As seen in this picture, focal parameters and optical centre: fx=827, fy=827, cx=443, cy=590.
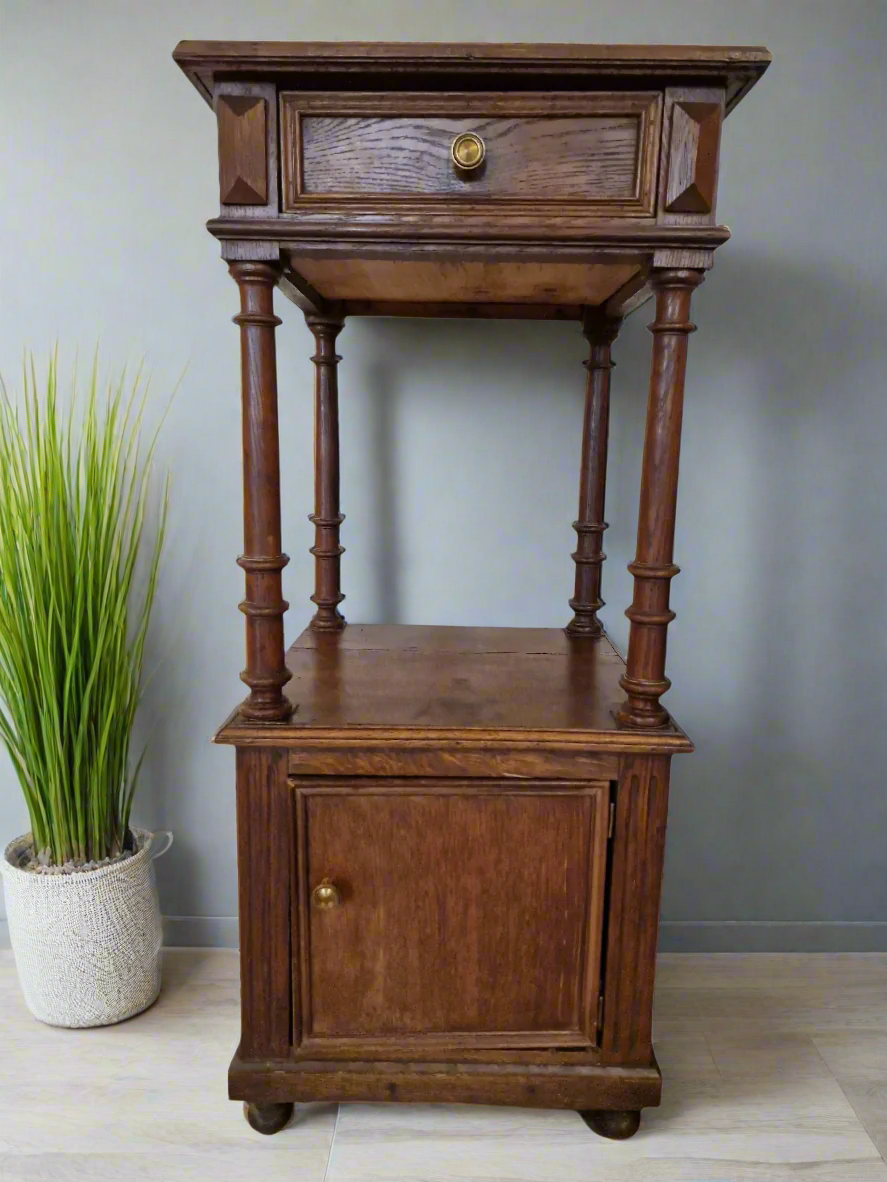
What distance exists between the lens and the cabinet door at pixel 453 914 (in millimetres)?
1424

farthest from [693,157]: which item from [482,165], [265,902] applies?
[265,902]

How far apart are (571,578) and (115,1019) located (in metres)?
1.48

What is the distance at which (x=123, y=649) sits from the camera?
1.88 meters

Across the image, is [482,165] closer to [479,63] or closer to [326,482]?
[479,63]

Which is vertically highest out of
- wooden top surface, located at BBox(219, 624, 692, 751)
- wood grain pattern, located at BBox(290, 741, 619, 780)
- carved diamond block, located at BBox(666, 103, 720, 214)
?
carved diamond block, located at BBox(666, 103, 720, 214)

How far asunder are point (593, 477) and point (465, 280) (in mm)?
567

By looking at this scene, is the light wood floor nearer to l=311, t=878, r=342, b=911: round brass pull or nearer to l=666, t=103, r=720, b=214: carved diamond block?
l=311, t=878, r=342, b=911: round brass pull

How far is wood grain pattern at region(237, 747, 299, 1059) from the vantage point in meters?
1.41

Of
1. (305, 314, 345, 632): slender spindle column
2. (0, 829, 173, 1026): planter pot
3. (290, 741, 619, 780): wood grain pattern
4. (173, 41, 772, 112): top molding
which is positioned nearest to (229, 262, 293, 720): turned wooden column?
(290, 741, 619, 780): wood grain pattern

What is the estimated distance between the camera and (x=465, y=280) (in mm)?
1574

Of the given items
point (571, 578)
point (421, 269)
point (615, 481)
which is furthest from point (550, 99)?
point (571, 578)

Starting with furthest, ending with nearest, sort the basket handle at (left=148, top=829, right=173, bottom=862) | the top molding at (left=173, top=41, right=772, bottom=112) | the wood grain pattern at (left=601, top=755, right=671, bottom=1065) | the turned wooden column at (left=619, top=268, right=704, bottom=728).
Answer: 1. the basket handle at (left=148, top=829, right=173, bottom=862)
2. the wood grain pattern at (left=601, top=755, right=671, bottom=1065)
3. the turned wooden column at (left=619, top=268, right=704, bottom=728)
4. the top molding at (left=173, top=41, right=772, bottom=112)

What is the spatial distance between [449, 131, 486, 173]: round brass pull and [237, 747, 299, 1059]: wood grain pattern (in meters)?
0.98

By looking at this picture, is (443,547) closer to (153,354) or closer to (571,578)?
(571,578)
